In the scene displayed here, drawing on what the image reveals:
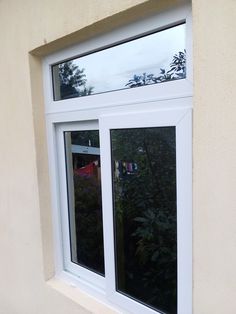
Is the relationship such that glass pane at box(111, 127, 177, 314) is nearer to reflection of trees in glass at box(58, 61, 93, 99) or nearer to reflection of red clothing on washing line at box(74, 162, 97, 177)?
reflection of red clothing on washing line at box(74, 162, 97, 177)

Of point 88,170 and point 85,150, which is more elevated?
point 85,150

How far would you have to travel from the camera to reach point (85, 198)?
205cm

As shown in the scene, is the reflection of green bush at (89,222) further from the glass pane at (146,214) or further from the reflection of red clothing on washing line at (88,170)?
the glass pane at (146,214)

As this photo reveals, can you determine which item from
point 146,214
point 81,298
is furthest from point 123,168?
point 81,298

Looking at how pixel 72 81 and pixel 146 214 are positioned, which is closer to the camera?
pixel 146 214

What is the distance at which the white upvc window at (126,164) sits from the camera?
1.38 meters

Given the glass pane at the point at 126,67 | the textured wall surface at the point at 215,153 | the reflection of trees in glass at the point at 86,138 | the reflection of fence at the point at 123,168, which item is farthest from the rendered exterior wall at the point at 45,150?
the reflection of fence at the point at 123,168

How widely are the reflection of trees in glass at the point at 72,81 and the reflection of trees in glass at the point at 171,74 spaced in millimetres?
415

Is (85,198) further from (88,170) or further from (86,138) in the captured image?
(86,138)

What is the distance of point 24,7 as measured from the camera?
1960mm

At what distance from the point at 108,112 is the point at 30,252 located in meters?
1.28

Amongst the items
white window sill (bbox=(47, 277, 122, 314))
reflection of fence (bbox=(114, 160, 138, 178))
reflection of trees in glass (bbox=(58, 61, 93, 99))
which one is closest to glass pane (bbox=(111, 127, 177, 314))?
reflection of fence (bbox=(114, 160, 138, 178))

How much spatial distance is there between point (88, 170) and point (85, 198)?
0.67 ft

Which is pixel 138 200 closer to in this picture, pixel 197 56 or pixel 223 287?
pixel 223 287
